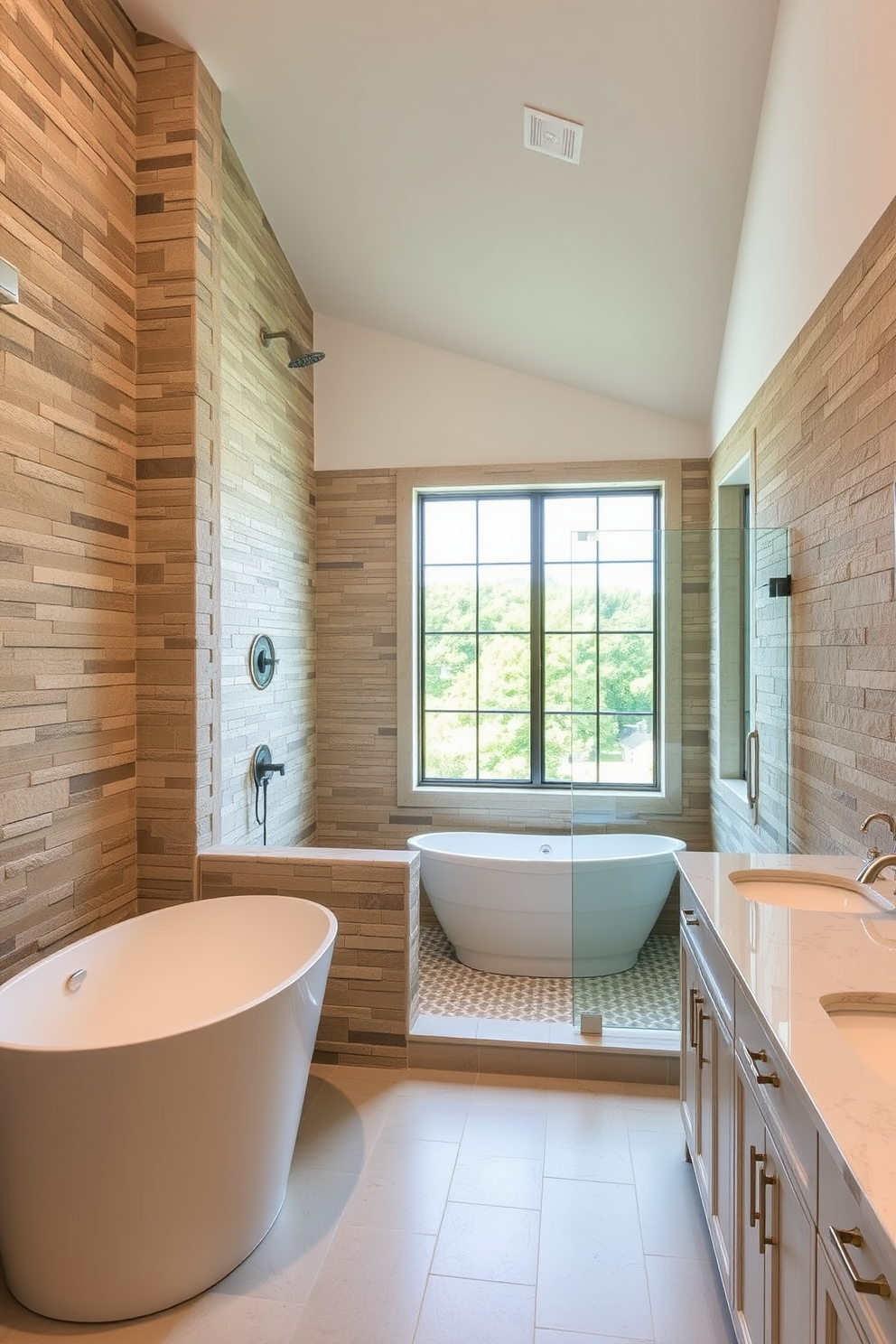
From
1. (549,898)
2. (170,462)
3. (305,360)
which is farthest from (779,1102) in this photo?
→ (305,360)

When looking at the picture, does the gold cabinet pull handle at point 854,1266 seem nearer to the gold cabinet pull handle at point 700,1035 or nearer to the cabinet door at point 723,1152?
the cabinet door at point 723,1152

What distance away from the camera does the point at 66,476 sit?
2248mm

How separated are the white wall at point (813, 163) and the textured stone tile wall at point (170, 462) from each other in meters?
1.89

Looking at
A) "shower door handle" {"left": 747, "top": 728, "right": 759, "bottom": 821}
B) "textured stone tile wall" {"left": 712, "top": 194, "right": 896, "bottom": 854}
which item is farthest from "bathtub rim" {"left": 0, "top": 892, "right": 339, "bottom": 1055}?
"shower door handle" {"left": 747, "top": 728, "right": 759, "bottom": 821}

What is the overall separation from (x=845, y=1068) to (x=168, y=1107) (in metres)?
1.28

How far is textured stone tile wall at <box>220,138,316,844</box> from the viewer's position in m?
3.04

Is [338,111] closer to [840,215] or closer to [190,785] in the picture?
[840,215]

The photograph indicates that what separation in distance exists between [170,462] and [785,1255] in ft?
8.65

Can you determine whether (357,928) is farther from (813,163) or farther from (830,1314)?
(813,163)

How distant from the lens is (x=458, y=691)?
4285mm

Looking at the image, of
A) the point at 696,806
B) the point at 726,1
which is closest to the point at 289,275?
the point at 726,1

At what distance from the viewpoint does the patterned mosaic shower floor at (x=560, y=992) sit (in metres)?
2.71

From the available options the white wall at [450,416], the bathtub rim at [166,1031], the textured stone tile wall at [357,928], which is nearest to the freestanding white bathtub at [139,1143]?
the bathtub rim at [166,1031]

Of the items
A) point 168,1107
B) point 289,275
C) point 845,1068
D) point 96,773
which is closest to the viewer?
point 845,1068
